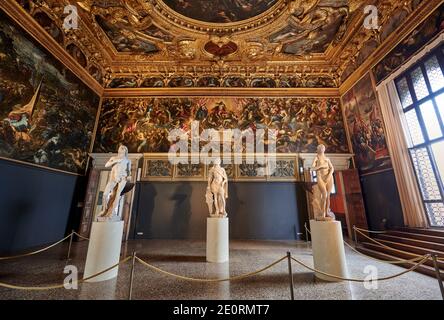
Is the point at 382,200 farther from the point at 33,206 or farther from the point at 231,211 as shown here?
the point at 33,206

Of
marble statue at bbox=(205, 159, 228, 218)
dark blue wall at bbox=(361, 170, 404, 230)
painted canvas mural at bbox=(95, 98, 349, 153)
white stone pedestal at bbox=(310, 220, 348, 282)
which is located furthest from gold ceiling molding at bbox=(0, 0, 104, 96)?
dark blue wall at bbox=(361, 170, 404, 230)

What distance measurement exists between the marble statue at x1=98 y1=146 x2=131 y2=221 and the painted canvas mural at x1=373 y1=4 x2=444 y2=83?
9.26m

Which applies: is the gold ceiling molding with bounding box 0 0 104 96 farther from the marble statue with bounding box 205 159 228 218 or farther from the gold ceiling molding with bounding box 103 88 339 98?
the marble statue with bounding box 205 159 228 218

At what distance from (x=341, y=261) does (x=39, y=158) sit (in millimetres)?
9492

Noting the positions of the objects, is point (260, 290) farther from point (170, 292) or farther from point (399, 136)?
point (399, 136)

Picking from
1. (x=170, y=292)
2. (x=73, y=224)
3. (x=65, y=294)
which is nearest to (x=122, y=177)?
(x=65, y=294)

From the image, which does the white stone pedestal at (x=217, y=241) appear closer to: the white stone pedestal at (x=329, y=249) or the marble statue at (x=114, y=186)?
the white stone pedestal at (x=329, y=249)

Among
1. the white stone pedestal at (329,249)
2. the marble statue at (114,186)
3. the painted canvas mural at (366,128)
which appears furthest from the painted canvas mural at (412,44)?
the marble statue at (114,186)

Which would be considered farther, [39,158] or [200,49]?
[200,49]

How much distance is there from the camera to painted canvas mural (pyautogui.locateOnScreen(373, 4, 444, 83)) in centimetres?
536

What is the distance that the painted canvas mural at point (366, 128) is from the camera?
24.4 feet

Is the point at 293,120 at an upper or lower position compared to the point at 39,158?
upper

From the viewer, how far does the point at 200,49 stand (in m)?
9.53
